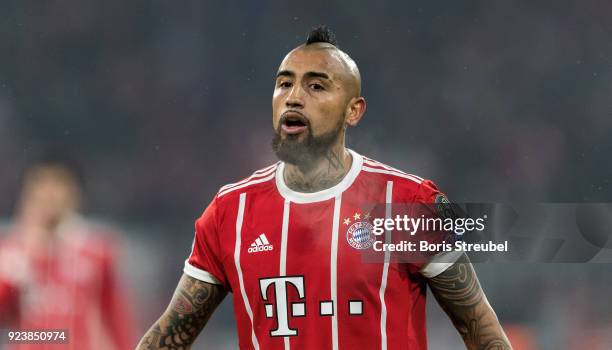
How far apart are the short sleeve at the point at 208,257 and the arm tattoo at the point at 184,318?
0.02 meters

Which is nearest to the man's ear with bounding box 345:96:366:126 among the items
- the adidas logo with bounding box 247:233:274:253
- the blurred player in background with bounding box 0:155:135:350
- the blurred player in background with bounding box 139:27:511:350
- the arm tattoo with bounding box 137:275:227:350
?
the blurred player in background with bounding box 139:27:511:350

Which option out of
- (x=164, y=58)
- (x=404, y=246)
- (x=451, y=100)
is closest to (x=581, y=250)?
(x=451, y=100)

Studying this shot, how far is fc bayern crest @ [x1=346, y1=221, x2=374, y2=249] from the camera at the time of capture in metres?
2.60

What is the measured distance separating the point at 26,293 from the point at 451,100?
2.65 metres

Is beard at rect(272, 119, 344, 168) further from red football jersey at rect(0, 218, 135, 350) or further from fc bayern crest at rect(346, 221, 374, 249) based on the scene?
red football jersey at rect(0, 218, 135, 350)

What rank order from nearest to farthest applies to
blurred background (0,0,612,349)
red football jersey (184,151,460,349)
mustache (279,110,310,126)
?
red football jersey (184,151,460,349) < mustache (279,110,310,126) < blurred background (0,0,612,349)

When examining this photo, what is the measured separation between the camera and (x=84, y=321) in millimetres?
4461

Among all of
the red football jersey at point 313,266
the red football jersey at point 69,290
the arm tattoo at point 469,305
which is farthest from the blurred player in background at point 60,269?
the arm tattoo at point 469,305

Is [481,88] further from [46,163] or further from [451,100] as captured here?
[46,163]

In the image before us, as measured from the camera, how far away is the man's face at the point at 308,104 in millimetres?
2629

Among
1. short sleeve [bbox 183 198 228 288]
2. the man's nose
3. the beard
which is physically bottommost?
short sleeve [bbox 183 198 228 288]

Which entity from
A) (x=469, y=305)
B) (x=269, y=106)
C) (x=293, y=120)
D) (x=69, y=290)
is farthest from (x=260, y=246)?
(x=269, y=106)

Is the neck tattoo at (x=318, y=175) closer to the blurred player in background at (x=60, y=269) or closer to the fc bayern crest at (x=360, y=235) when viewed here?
the fc bayern crest at (x=360, y=235)

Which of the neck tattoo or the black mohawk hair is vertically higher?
the black mohawk hair
